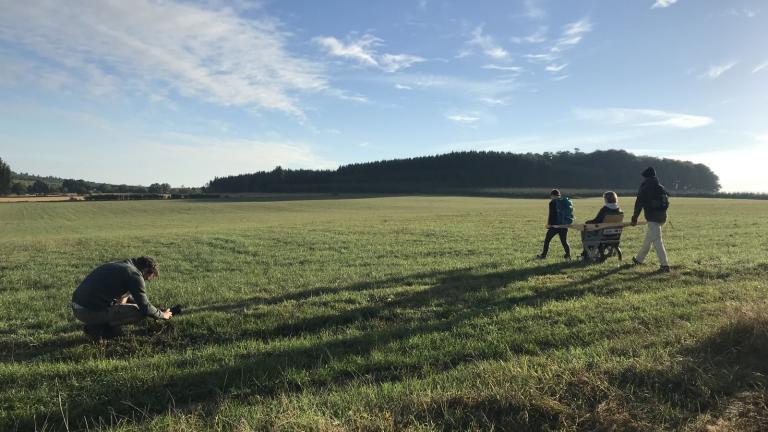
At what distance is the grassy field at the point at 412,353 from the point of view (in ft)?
12.5

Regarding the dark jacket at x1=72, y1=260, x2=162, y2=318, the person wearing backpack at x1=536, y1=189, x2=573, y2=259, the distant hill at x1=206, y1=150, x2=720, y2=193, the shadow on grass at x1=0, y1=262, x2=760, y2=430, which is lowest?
the shadow on grass at x1=0, y1=262, x2=760, y2=430

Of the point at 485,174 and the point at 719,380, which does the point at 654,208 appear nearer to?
the point at 719,380

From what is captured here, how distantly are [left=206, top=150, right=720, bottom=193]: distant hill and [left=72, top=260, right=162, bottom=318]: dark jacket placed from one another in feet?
434


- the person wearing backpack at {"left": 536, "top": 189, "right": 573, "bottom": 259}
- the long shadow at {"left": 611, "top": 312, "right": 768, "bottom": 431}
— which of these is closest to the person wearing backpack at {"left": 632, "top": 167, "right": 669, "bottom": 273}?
the person wearing backpack at {"left": 536, "top": 189, "right": 573, "bottom": 259}

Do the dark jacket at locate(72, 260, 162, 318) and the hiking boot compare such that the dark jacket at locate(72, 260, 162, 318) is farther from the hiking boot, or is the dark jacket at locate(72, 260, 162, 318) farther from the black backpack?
the black backpack

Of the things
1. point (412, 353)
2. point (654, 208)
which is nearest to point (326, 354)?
point (412, 353)

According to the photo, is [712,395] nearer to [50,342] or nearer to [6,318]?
[50,342]

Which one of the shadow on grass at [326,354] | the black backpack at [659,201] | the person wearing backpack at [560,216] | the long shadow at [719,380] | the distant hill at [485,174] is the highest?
the distant hill at [485,174]

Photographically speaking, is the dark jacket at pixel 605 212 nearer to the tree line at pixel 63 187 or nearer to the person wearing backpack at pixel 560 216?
the person wearing backpack at pixel 560 216

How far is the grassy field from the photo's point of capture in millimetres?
3799

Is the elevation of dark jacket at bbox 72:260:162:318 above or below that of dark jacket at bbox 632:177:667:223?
below

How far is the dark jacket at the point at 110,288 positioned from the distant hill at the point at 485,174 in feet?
434

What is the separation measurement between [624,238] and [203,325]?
692 inches

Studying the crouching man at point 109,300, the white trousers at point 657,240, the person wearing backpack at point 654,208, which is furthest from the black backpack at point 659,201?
the crouching man at point 109,300
